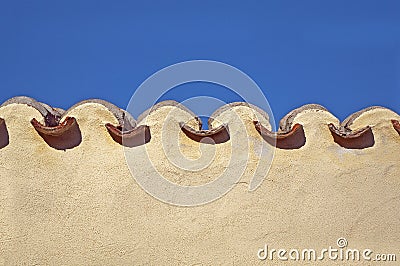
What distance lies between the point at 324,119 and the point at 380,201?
30.9 inches

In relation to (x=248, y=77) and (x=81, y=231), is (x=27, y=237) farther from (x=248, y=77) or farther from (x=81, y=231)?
(x=248, y=77)

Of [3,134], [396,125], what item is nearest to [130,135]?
[3,134]

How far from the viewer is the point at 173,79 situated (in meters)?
5.03

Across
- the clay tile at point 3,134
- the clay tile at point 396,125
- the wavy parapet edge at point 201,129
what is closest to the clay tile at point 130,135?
the wavy parapet edge at point 201,129

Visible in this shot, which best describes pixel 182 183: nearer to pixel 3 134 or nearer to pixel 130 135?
pixel 130 135

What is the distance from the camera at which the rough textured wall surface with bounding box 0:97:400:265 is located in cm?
462

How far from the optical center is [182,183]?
474 cm

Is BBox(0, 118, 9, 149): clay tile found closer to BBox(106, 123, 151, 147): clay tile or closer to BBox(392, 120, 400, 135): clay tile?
BBox(106, 123, 151, 147): clay tile

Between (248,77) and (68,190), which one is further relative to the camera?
(248,77)

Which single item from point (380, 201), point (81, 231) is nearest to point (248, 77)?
point (380, 201)

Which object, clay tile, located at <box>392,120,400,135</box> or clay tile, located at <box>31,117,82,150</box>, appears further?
clay tile, located at <box>392,120,400,135</box>

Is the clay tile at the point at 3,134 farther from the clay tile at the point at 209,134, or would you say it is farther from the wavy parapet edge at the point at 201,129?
the clay tile at the point at 209,134

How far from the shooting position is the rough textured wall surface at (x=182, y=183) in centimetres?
462

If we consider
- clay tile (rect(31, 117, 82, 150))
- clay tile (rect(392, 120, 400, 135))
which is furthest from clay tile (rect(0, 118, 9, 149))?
clay tile (rect(392, 120, 400, 135))
